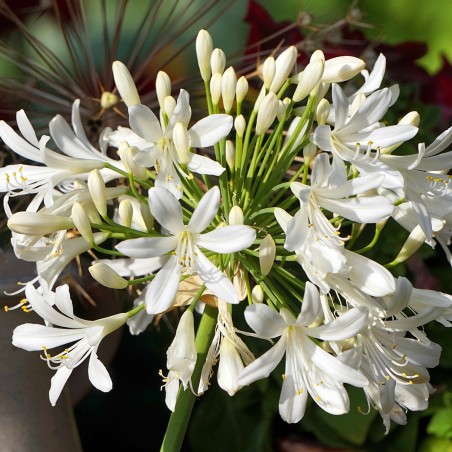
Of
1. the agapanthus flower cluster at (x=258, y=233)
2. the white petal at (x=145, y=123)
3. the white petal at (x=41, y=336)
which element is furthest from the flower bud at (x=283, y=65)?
the white petal at (x=41, y=336)

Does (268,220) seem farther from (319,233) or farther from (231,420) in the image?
(231,420)

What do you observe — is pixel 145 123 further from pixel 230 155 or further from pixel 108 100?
pixel 108 100

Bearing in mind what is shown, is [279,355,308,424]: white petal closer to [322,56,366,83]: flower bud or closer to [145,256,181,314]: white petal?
[145,256,181,314]: white petal

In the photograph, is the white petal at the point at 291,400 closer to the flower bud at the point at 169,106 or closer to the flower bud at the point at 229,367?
the flower bud at the point at 229,367

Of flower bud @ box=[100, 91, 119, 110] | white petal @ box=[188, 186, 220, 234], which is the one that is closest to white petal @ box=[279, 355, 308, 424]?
white petal @ box=[188, 186, 220, 234]

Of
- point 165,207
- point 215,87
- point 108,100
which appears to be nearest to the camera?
point 165,207

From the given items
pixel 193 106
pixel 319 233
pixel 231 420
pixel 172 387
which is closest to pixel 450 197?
pixel 319 233

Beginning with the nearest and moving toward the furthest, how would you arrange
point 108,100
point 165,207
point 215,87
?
point 165,207, point 215,87, point 108,100

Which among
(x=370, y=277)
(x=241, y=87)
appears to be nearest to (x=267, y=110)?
(x=241, y=87)
